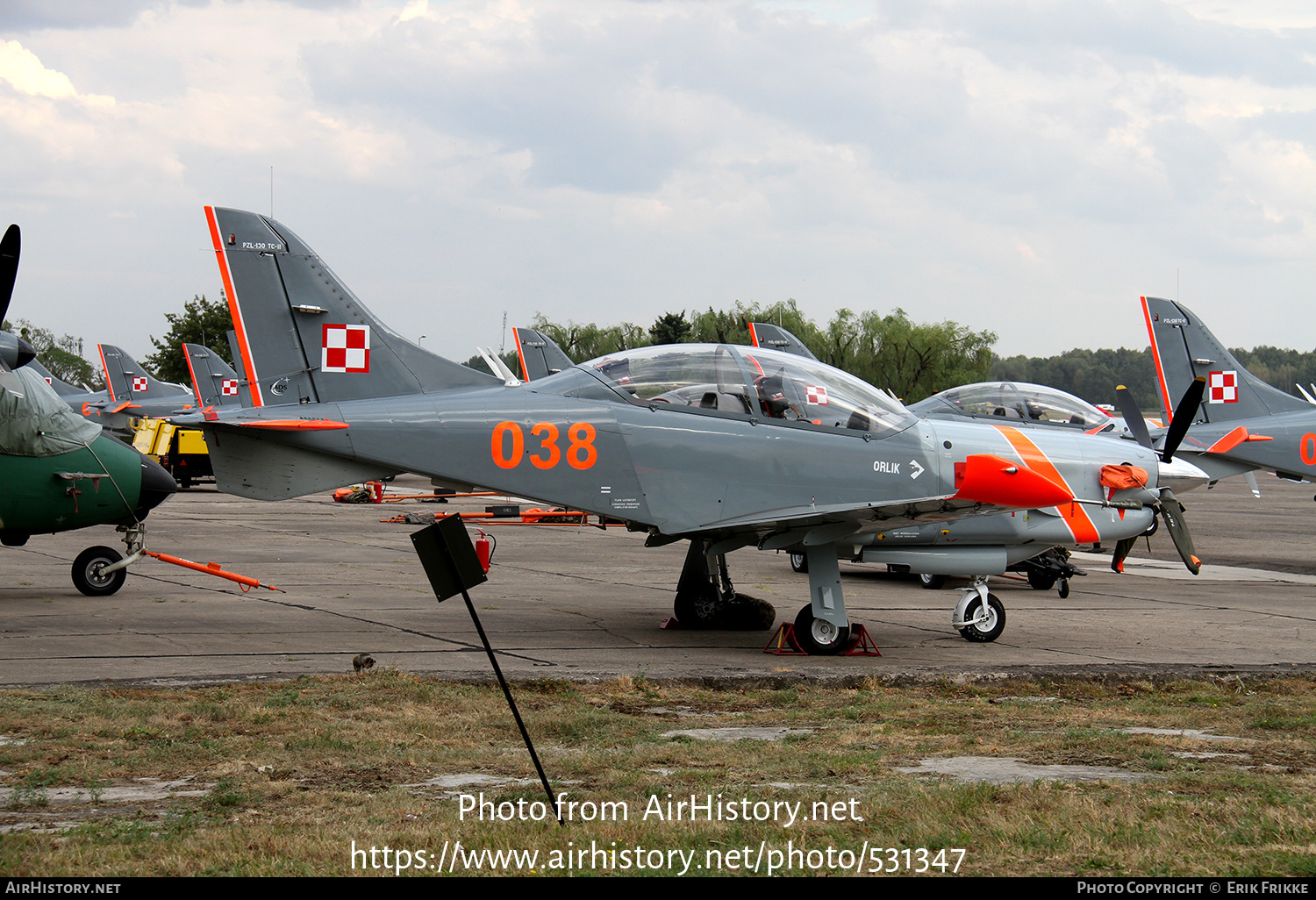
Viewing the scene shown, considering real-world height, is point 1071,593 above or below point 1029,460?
below

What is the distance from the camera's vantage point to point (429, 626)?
1175cm

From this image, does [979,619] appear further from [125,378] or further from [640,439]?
[125,378]

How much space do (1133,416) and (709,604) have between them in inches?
267

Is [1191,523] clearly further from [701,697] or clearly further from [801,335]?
[801,335]

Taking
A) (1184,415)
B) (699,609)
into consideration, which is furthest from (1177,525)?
(699,609)

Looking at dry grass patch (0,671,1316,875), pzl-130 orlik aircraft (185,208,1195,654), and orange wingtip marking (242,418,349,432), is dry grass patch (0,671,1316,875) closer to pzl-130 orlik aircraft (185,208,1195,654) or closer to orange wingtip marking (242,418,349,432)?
pzl-130 orlik aircraft (185,208,1195,654)

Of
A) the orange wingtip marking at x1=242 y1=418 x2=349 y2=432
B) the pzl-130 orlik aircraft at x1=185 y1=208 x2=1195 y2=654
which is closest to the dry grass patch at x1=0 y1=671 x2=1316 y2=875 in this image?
the pzl-130 orlik aircraft at x1=185 y1=208 x2=1195 y2=654

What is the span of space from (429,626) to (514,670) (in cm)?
270

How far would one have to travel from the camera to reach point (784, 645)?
1115 centimetres

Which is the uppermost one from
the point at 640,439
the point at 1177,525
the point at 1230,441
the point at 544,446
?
the point at 1230,441

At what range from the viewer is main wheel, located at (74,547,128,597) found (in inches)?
522

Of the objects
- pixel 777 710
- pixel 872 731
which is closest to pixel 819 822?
pixel 872 731

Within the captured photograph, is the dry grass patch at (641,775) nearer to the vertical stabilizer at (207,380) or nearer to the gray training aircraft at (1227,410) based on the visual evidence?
the gray training aircraft at (1227,410)

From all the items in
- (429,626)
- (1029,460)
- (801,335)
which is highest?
(801,335)
